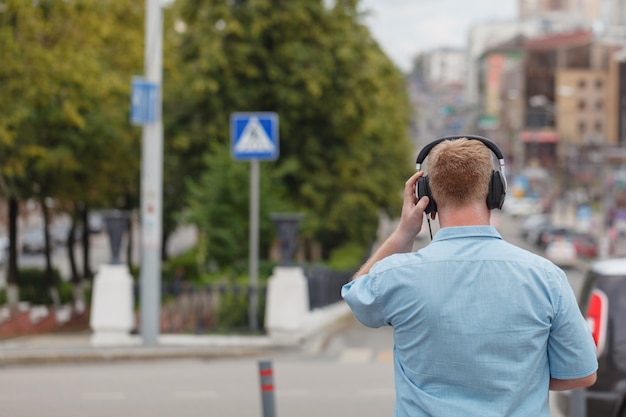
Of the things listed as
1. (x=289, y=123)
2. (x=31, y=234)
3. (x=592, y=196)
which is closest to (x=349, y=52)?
(x=289, y=123)

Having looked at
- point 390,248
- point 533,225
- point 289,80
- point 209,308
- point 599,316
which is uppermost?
point 289,80

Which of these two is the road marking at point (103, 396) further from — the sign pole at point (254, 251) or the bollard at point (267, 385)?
the bollard at point (267, 385)

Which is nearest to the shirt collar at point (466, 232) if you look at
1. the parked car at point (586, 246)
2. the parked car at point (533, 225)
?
the parked car at point (586, 246)

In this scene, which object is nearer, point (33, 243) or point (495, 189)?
point (495, 189)

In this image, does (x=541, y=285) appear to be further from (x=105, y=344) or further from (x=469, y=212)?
(x=105, y=344)

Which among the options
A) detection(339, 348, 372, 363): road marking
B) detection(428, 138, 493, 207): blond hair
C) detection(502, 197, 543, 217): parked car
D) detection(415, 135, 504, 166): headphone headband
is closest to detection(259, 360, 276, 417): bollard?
detection(415, 135, 504, 166): headphone headband

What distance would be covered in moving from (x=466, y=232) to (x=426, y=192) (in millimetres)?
174

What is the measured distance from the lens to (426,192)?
10.8ft

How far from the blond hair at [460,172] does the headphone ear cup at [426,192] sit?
5 cm

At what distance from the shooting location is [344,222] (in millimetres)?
30391

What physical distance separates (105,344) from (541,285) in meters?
13.6

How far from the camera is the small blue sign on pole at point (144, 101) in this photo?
49.8ft

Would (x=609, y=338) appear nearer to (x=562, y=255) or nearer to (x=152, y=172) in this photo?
(x=152, y=172)

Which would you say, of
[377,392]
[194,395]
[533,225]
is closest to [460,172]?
[194,395]
